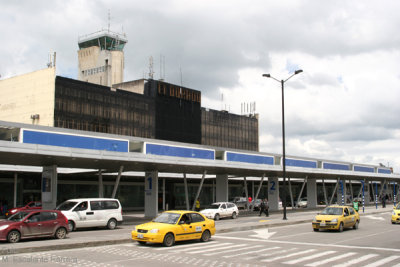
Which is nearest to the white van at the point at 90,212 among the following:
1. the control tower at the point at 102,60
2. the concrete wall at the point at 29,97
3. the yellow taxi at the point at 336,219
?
the yellow taxi at the point at 336,219

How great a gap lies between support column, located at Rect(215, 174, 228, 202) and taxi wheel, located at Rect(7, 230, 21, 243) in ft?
84.3

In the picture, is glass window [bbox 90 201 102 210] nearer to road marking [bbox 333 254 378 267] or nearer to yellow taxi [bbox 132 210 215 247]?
yellow taxi [bbox 132 210 215 247]

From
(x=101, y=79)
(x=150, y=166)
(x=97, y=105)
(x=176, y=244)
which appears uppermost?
(x=101, y=79)

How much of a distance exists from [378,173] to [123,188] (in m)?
38.7

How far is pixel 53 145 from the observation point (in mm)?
24766

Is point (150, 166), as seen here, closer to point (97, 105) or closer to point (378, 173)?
point (378, 173)

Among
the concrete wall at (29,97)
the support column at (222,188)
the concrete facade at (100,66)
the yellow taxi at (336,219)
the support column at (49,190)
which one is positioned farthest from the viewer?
the concrete facade at (100,66)

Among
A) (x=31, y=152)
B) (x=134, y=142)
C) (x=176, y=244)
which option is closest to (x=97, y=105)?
(x=134, y=142)

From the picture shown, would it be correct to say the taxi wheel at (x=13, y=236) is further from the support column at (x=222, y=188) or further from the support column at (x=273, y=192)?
the support column at (x=273, y=192)

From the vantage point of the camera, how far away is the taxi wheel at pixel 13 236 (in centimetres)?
1687

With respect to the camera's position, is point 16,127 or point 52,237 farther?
point 16,127

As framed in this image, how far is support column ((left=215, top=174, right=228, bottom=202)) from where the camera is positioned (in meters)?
41.2

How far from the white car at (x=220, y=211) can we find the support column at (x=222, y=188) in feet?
16.8

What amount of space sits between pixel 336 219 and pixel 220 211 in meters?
13.6
